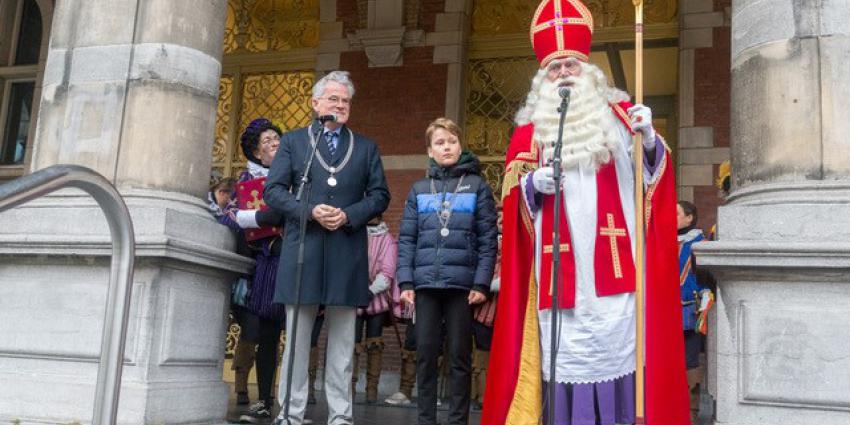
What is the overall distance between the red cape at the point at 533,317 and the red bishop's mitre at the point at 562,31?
396mm

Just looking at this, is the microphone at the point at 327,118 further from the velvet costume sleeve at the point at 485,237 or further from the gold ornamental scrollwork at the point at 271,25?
the gold ornamental scrollwork at the point at 271,25

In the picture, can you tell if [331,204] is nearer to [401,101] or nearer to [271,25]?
[401,101]

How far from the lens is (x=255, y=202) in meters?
6.21

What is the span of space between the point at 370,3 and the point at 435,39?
1.02 meters

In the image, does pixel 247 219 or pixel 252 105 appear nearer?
pixel 247 219

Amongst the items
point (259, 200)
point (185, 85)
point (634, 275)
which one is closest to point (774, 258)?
point (634, 275)

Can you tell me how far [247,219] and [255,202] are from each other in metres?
0.32

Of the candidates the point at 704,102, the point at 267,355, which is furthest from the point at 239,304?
the point at 704,102

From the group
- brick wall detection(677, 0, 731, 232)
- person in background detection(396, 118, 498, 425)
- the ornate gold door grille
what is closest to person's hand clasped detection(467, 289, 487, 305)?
person in background detection(396, 118, 498, 425)

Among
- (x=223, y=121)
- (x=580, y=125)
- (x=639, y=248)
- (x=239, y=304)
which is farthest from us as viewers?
(x=223, y=121)

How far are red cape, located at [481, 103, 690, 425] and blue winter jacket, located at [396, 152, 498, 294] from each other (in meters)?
0.60

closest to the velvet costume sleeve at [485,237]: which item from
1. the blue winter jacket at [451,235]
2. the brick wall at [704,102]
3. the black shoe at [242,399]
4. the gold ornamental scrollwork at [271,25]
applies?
the blue winter jacket at [451,235]

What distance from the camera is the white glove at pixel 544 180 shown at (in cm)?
432

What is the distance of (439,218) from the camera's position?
17.9ft
